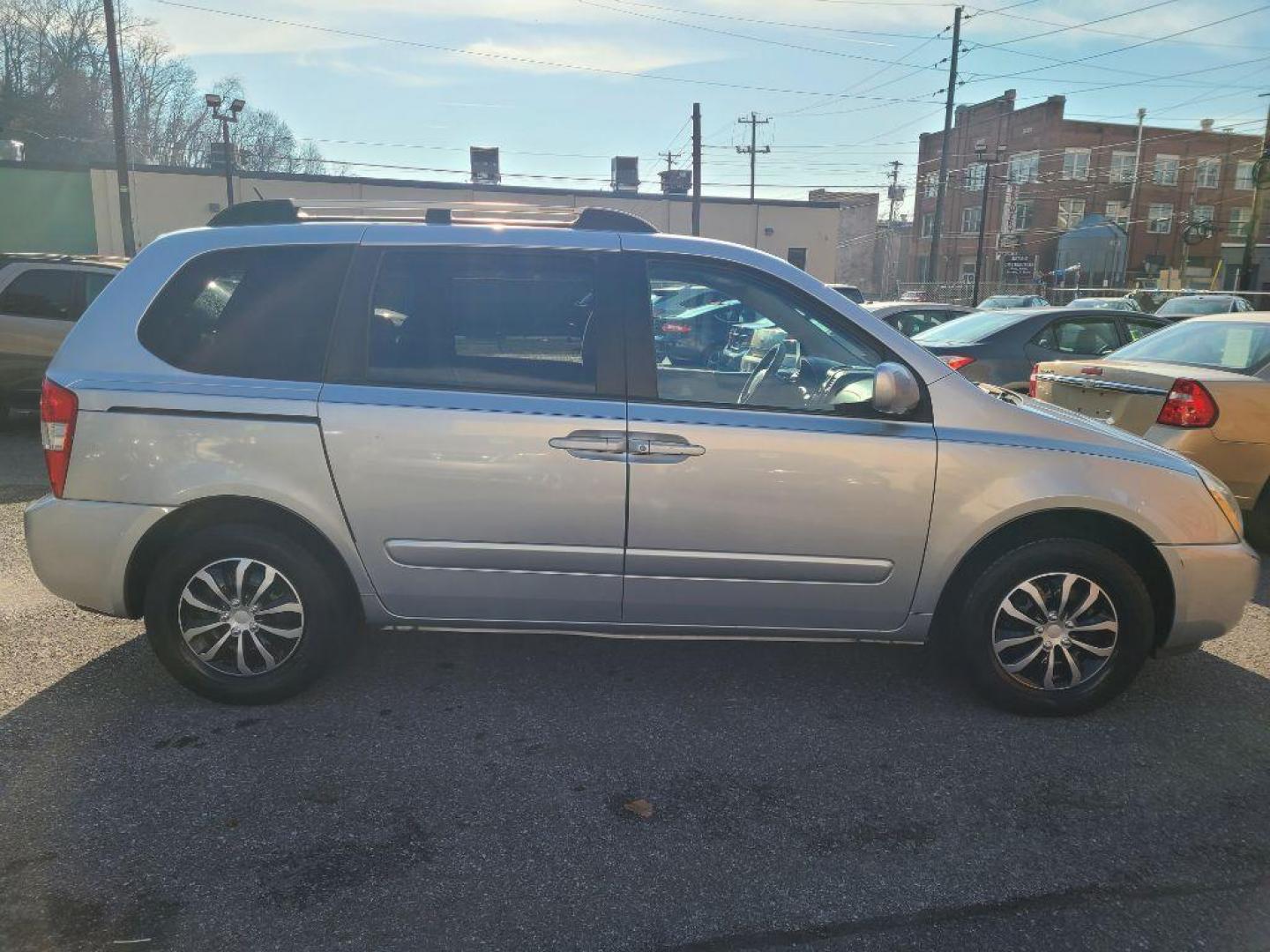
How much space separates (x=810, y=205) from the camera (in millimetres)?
39688

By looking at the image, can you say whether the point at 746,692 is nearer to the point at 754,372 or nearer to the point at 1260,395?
the point at 754,372

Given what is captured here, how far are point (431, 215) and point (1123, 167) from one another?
60268mm

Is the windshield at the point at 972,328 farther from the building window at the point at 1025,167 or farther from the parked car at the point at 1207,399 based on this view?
the building window at the point at 1025,167

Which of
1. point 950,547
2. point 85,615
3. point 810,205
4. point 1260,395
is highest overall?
point 810,205

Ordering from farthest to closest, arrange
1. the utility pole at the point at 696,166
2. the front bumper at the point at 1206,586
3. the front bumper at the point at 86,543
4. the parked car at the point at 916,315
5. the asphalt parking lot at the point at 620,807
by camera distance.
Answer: the utility pole at the point at 696,166
the parked car at the point at 916,315
the front bumper at the point at 1206,586
the front bumper at the point at 86,543
the asphalt parking lot at the point at 620,807

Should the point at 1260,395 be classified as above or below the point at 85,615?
above

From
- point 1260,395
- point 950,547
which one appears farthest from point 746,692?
point 1260,395

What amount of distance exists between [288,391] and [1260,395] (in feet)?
18.1

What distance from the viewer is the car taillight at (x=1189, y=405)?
520cm

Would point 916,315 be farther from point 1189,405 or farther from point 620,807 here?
point 620,807

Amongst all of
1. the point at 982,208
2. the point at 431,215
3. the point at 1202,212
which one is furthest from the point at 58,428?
the point at 1202,212

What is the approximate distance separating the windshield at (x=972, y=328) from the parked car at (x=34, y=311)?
8674mm

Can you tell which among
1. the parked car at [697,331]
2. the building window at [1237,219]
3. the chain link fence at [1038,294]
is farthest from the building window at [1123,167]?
the parked car at [697,331]

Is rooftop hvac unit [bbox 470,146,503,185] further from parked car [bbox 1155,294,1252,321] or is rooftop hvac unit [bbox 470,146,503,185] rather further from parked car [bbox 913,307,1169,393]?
parked car [bbox 913,307,1169,393]
